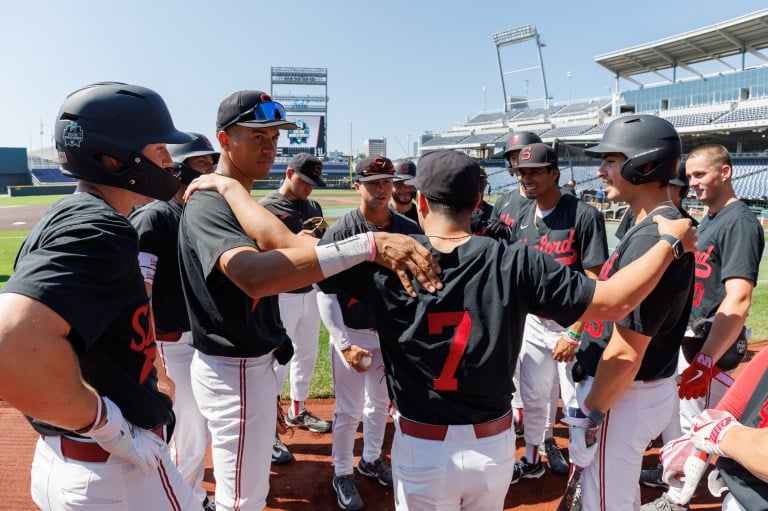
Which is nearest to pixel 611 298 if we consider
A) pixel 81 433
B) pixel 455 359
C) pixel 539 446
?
pixel 455 359

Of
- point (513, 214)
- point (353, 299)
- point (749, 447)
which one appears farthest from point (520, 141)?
point (749, 447)

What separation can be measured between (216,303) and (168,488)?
90 cm

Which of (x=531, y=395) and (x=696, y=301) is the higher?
(x=696, y=301)

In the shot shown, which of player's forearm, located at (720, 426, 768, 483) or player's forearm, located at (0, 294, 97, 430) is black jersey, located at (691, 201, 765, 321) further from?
player's forearm, located at (0, 294, 97, 430)

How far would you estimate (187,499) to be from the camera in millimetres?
2057

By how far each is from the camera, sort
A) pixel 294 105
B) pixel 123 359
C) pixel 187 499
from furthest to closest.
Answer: pixel 294 105 < pixel 187 499 < pixel 123 359

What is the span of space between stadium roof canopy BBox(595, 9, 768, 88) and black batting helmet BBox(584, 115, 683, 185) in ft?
125

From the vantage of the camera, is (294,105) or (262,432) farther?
(294,105)

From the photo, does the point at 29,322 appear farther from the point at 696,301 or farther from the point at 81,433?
the point at 696,301

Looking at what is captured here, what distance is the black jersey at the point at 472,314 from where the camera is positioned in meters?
2.09

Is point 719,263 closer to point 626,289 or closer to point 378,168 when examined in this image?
point 626,289

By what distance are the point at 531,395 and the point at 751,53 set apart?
1640 inches

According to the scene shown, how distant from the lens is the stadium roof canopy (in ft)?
109

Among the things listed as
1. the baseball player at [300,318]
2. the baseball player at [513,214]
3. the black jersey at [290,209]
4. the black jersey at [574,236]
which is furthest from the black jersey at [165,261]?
the black jersey at [574,236]
